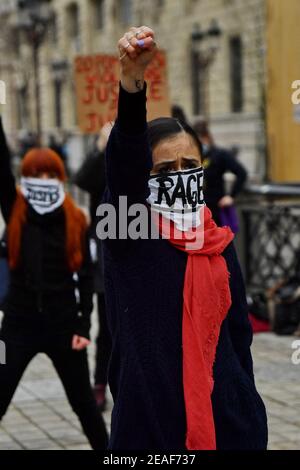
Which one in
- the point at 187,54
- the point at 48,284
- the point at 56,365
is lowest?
the point at 56,365

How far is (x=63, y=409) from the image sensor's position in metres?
6.73

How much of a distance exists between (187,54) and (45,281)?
118 feet

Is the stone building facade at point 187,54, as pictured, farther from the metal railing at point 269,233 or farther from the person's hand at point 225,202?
the person's hand at point 225,202

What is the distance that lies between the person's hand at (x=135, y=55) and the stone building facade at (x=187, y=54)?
23.4 m

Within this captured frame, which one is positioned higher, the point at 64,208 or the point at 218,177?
the point at 64,208

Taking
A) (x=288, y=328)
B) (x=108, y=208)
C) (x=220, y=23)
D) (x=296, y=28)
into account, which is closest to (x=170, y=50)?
(x=220, y=23)

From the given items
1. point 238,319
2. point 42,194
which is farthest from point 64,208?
point 238,319

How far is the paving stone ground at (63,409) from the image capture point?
5949 millimetres

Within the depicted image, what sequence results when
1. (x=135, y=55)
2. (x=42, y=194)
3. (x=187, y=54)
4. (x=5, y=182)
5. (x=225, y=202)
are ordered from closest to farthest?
(x=135, y=55)
(x=5, y=182)
(x=42, y=194)
(x=225, y=202)
(x=187, y=54)

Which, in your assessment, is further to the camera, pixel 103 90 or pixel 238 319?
pixel 103 90

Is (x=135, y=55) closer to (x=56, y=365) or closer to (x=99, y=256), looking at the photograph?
(x=56, y=365)

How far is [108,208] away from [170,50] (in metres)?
39.3

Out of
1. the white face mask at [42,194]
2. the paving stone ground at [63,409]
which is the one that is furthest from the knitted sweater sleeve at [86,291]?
the paving stone ground at [63,409]

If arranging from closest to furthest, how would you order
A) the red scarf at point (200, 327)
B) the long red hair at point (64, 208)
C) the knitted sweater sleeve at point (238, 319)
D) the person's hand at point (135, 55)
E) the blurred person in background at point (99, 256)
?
1. the person's hand at point (135, 55)
2. the red scarf at point (200, 327)
3. the knitted sweater sleeve at point (238, 319)
4. the long red hair at point (64, 208)
5. the blurred person in background at point (99, 256)
